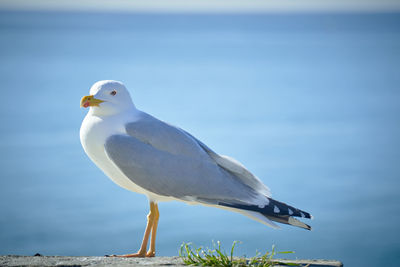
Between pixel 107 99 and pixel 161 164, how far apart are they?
0.52m

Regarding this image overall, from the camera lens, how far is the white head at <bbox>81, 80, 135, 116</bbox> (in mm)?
3338

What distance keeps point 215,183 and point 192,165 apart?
180 millimetres

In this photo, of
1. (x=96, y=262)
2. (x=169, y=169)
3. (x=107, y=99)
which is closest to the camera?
(x=96, y=262)

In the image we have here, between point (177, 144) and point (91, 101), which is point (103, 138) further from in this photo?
point (177, 144)

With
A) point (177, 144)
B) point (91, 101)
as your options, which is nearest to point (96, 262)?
point (177, 144)

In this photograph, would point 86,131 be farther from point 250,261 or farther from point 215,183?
point 250,261

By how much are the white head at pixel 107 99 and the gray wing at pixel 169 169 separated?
157 millimetres

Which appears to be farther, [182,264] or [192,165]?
[192,165]

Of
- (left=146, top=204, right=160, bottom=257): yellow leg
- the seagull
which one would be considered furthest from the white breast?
(left=146, top=204, right=160, bottom=257): yellow leg

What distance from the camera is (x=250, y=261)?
2852 millimetres

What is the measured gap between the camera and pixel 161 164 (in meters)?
3.25

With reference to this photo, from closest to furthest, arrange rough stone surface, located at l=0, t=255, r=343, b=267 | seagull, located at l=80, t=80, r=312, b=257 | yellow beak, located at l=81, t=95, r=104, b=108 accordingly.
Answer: rough stone surface, located at l=0, t=255, r=343, b=267 < seagull, located at l=80, t=80, r=312, b=257 < yellow beak, located at l=81, t=95, r=104, b=108

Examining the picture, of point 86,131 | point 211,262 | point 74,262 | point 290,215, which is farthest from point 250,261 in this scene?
point 86,131

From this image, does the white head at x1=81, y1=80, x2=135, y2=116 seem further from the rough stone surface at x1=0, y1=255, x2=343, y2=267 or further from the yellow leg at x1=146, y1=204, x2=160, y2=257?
the rough stone surface at x1=0, y1=255, x2=343, y2=267
